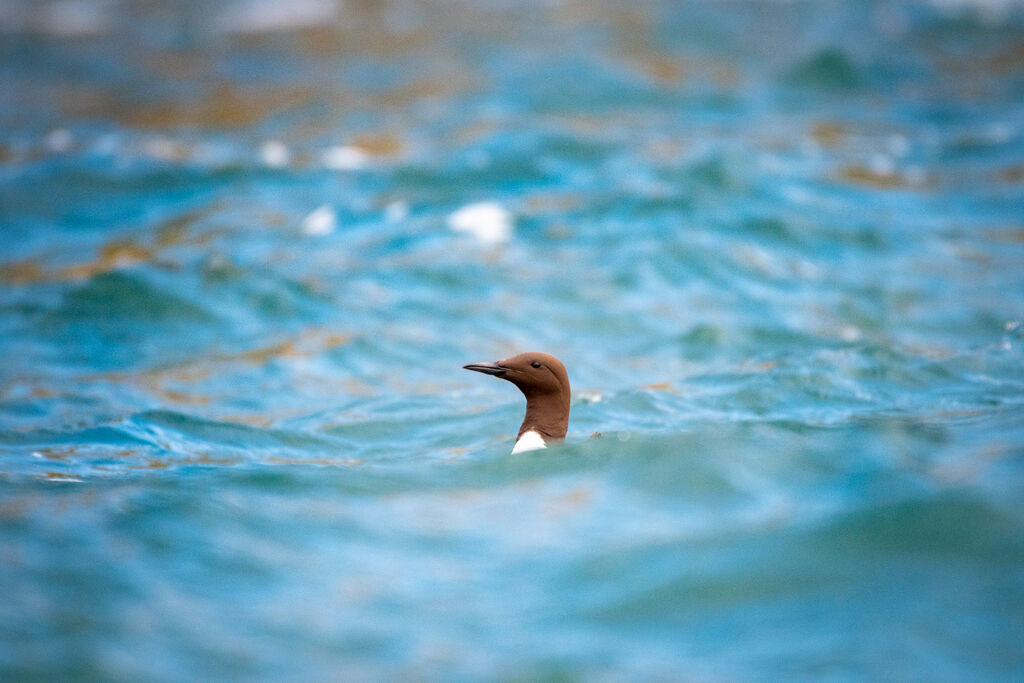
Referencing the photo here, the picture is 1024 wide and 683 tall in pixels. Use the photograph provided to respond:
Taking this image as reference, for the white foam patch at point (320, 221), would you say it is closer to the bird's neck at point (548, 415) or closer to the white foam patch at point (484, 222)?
the white foam patch at point (484, 222)

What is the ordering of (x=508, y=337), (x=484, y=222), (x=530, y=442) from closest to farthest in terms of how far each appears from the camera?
(x=530, y=442), (x=508, y=337), (x=484, y=222)

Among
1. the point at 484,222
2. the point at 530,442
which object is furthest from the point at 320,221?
the point at 530,442

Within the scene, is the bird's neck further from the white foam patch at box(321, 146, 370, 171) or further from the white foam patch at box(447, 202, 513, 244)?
the white foam patch at box(321, 146, 370, 171)

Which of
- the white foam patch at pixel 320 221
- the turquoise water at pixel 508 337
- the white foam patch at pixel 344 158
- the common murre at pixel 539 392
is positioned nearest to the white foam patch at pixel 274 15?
the turquoise water at pixel 508 337

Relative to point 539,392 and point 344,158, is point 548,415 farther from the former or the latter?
point 344,158

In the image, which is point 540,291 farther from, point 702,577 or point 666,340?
point 702,577

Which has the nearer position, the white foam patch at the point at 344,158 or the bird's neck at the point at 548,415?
the bird's neck at the point at 548,415

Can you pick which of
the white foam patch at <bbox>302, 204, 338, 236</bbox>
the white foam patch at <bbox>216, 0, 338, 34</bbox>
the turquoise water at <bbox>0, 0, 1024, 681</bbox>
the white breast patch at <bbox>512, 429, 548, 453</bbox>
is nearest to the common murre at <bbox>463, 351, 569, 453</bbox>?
the white breast patch at <bbox>512, 429, 548, 453</bbox>
